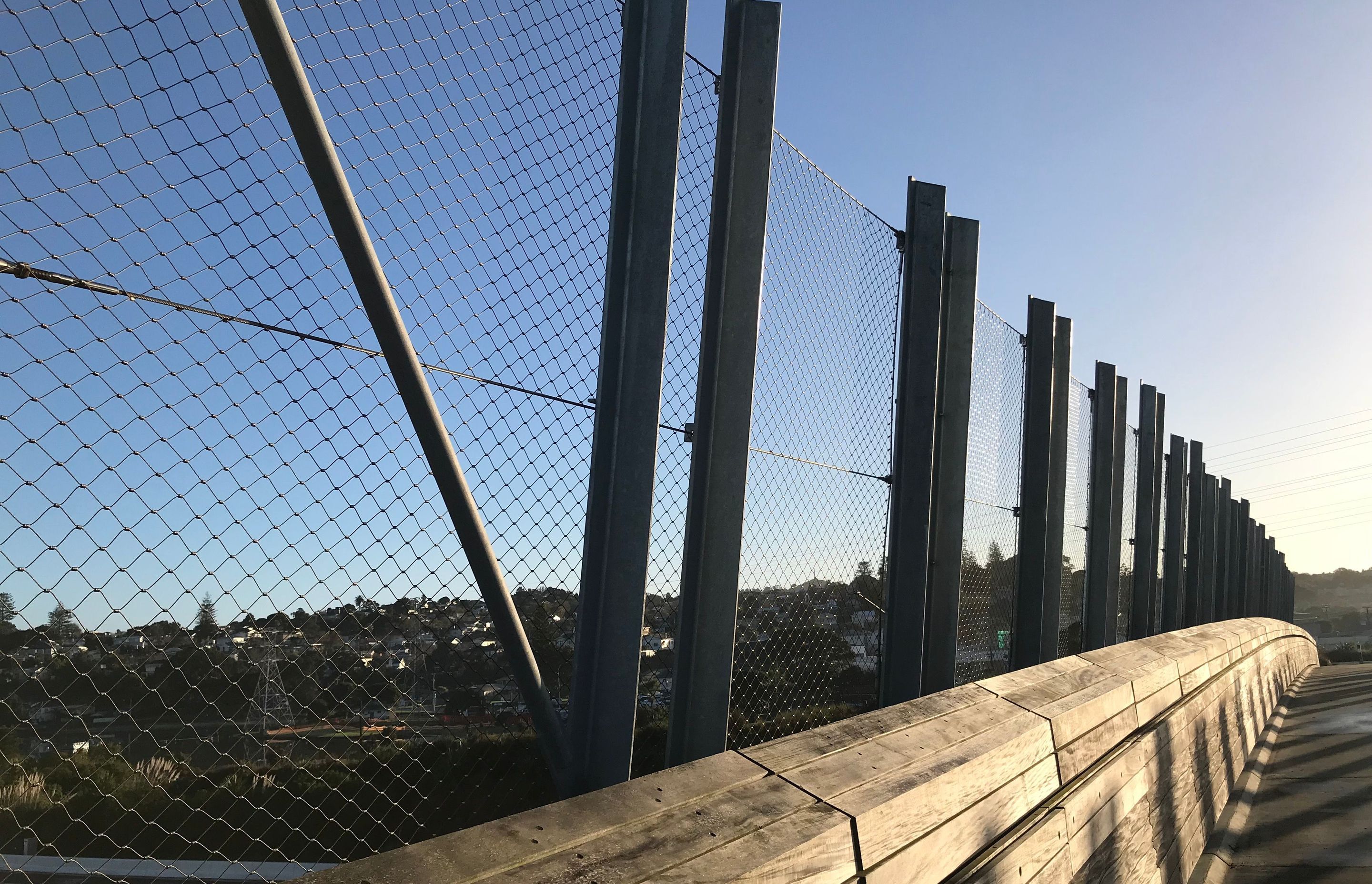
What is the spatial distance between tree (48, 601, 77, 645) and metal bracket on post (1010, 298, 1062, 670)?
562 cm

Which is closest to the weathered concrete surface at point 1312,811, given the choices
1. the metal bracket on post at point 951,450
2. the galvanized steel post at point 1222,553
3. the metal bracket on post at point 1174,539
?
the metal bracket on post at point 951,450

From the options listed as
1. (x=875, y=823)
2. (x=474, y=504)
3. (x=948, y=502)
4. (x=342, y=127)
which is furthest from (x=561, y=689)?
(x=948, y=502)

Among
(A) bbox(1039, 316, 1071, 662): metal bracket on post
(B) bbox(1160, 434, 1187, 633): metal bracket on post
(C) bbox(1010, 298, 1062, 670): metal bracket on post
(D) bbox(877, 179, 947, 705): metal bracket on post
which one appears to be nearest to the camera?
(D) bbox(877, 179, 947, 705): metal bracket on post

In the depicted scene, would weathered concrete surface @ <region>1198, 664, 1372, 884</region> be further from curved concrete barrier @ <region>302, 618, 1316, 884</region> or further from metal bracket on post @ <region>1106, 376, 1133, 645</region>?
metal bracket on post @ <region>1106, 376, 1133, 645</region>

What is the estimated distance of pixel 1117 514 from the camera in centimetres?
866

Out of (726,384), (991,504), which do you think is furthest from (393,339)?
(991,504)

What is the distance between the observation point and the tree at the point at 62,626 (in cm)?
155

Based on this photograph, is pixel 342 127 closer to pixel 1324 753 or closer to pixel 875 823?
pixel 875 823

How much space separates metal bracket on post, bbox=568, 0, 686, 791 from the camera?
8.56ft

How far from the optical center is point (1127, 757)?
4160 millimetres

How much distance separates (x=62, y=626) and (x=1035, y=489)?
5.72 m

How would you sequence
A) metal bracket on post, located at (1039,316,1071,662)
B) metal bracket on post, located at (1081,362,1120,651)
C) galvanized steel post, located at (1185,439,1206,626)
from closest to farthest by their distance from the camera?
metal bracket on post, located at (1039,316,1071,662)
metal bracket on post, located at (1081,362,1120,651)
galvanized steel post, located at (1185,439,1206,626)

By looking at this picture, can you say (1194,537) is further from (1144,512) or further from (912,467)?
(912,467)

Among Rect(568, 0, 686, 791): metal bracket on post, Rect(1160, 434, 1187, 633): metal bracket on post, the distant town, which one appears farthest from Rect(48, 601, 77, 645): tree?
Rect(1160, 434, 1187, 633): metal bracket on post
